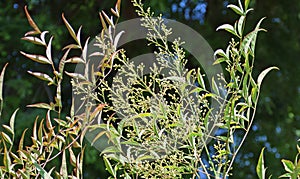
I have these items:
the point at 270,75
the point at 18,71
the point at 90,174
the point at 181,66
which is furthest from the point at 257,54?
the point at 181,66

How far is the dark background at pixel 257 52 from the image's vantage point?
2945 millimetres

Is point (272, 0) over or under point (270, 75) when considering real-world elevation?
over

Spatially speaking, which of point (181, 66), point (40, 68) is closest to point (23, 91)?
point (40, 68)

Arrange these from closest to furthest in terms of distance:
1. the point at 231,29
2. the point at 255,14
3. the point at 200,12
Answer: the point at 231,29, the point at 255,14, the point at 200,12

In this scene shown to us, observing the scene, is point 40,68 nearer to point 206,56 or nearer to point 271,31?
point 206,56

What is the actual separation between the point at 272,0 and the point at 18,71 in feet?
4.96

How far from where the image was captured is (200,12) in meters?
3.23

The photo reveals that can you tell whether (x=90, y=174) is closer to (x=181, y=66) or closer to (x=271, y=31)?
(x=271, y=31)

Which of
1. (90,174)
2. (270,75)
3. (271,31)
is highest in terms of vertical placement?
(271,31)

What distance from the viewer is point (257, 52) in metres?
3.00

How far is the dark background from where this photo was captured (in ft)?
9.66

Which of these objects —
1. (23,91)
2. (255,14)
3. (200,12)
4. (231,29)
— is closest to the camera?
(231,29)

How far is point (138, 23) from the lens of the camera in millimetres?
2787

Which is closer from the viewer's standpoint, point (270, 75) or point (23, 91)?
point (23, 91)
